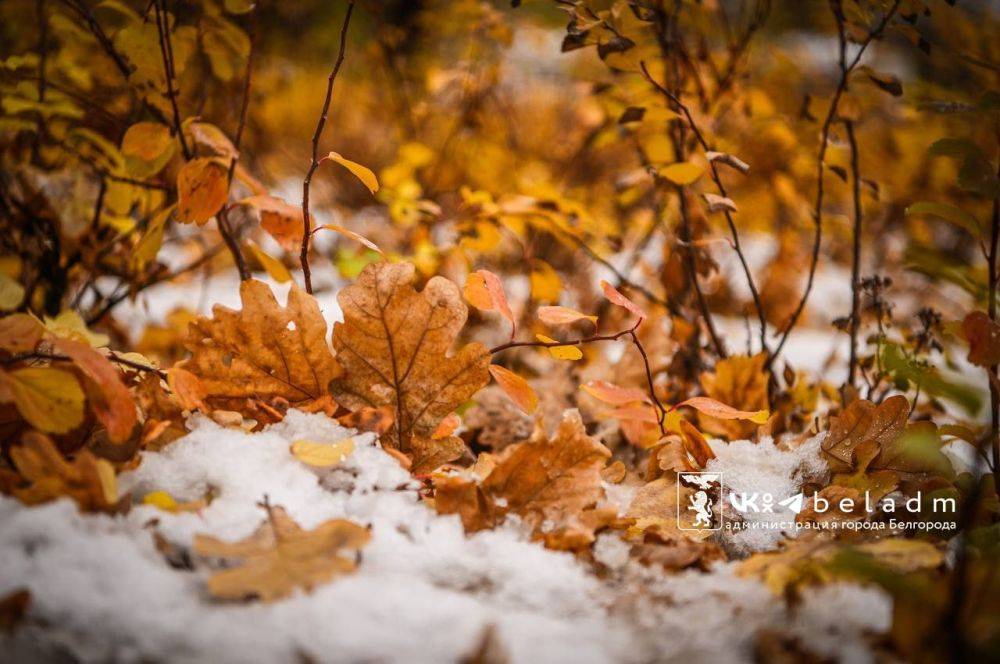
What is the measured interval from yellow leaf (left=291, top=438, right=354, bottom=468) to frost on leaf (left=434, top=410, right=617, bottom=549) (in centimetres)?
11

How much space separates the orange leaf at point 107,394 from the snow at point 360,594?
0.20ft

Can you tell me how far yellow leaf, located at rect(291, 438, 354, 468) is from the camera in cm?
69

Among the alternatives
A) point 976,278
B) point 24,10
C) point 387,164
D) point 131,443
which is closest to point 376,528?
point 131,443

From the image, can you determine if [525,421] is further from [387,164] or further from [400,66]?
[387,164]

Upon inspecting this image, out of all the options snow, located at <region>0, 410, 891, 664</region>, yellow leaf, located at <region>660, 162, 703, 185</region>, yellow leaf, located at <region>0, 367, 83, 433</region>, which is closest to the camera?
snow, located at <region>0, 410, 891, 664</region>

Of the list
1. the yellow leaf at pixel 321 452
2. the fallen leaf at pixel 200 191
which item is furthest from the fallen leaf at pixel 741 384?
the fallen leaf at pixel 200 191

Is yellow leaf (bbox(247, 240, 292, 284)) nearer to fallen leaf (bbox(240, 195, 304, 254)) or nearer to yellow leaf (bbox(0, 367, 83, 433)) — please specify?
fallen leaf (bbox(240, 195, 304, 254))

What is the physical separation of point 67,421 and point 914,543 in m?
0.84

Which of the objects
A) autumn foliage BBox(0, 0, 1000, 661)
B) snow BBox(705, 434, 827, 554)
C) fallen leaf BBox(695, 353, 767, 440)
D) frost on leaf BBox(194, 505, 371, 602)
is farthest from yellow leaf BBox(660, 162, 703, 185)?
frost on leaf BBox(194, 505, 371, 602)

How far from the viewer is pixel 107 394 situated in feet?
2.10

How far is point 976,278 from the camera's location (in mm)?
1122

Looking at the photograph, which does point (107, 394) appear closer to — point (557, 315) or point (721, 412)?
point (557, 315)

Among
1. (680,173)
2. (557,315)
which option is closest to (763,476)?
(557,315)

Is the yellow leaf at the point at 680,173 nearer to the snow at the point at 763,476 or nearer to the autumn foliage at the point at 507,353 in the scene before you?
the autumn foliage at the point at 507,353
